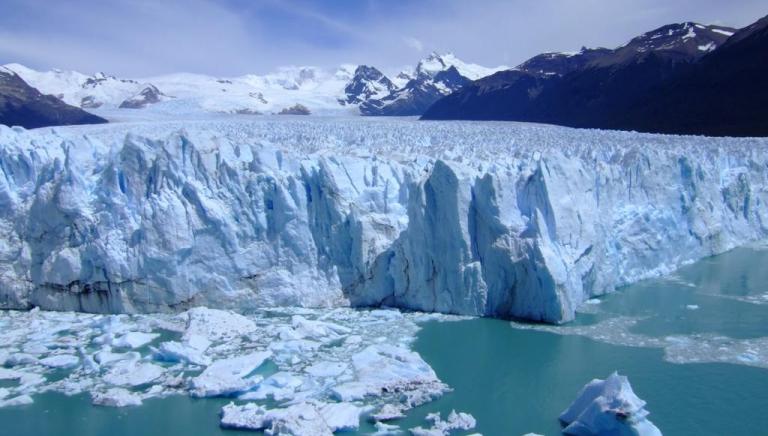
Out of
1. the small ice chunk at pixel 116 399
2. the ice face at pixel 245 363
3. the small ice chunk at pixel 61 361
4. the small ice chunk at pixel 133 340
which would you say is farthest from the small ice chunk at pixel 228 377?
the small ice chunk at pixel 61 361

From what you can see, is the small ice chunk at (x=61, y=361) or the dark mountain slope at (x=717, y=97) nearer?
the small ice chunk at (x=61, y=361)

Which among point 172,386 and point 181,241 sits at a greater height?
point 181,241

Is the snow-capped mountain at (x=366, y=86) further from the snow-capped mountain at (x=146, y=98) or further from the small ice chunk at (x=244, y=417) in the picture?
the small ice chunk at (x=244, y=417)

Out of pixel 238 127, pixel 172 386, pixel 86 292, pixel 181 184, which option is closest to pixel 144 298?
pixel 86 292

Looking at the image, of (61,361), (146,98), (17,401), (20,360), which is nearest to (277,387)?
(17,401)

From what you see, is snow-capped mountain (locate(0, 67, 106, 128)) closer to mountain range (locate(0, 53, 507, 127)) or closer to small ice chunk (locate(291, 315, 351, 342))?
mountain range (locate(0, 53, 507, 127))

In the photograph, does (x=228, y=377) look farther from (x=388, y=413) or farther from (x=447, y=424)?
(x=447, y=424)

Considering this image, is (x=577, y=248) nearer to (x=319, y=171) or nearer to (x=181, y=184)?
(x=319, y=171)
